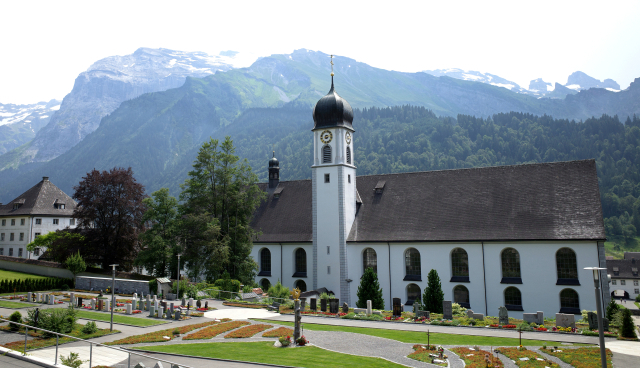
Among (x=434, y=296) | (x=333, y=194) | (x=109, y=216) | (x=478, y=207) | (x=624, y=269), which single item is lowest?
(x=624, y=269)

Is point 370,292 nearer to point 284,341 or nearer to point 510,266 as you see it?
point 510,266

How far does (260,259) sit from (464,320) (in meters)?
27.1

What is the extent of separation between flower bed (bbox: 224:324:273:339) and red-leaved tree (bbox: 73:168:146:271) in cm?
2873

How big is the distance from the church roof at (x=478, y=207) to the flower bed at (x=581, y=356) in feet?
54.6

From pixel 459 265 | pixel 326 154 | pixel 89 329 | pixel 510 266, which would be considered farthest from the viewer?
pixel 326 154

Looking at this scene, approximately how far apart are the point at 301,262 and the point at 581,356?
106 ft

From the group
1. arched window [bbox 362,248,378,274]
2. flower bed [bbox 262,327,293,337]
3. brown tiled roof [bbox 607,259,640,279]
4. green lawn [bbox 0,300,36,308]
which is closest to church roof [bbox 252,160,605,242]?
arched window [bbox 362,248,378,274]

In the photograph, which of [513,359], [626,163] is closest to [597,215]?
[513,359]

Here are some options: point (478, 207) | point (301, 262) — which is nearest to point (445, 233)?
point (478, 207)

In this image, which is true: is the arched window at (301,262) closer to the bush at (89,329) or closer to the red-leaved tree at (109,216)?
the red-leaved tree at (109,216)

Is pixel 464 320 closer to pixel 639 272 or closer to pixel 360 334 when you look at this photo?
pixel 360 334

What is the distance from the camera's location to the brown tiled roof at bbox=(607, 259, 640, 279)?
98.0 metres

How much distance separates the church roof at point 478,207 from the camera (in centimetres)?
3712

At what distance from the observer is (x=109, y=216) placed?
5056 cm
